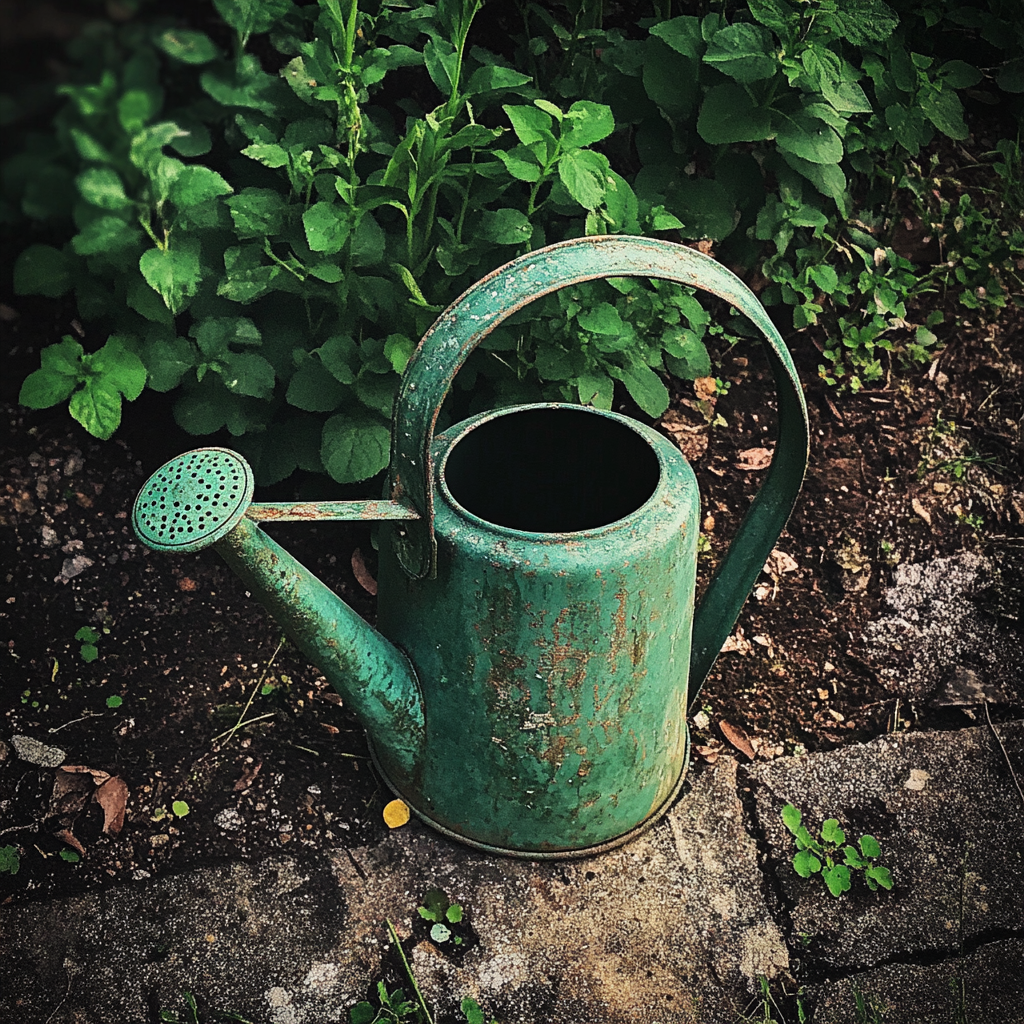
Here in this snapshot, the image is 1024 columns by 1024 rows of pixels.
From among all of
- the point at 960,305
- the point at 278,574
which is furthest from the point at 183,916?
the point at 960,305

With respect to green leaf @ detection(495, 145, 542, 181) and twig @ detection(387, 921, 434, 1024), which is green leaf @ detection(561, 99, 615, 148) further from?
twig @ detection(387, 921, 434, 1024)

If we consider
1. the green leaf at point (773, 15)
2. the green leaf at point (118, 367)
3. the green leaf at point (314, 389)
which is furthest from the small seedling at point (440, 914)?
the green leaf at point (773, 15)

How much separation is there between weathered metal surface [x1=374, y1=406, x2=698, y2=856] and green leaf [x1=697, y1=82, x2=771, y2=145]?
701 mm

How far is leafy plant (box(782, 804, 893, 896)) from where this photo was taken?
66.1 inches

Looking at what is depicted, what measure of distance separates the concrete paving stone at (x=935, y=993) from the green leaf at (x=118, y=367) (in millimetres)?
1557

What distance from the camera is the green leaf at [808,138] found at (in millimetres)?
1888

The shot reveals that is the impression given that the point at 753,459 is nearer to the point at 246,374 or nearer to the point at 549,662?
the point at 549,662

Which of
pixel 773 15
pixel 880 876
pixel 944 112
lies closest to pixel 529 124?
pixel 773 15

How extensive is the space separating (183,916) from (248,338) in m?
1.02

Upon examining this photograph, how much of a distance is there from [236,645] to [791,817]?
116cm

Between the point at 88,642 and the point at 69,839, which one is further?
the point at 88,642

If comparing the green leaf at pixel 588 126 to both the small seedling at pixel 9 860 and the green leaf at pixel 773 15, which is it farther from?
the small seedling at pixel 9 860

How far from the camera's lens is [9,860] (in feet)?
5.24

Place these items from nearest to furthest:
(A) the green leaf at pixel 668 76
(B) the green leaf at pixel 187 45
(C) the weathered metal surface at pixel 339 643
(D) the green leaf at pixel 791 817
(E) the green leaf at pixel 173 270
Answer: (B) the green leaf at pixel 187 45, (C) the weathered metal surface at pixel 339 643, (E) the green leaf at pixel 173 270, (D) the green leaf at pixel 791 817, (A) the green leaf at pixel 668 76
